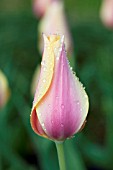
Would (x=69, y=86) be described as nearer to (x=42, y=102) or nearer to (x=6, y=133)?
(x=42, y=102)

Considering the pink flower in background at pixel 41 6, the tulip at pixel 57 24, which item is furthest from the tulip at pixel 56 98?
the pink flower in background at pixel 41 6

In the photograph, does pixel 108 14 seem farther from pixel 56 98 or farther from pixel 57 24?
pixel 56 98

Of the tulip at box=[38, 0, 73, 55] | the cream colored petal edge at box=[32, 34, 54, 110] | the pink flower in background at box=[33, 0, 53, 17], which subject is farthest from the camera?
the pink flower in background at box=[33, 0, 53, 17]

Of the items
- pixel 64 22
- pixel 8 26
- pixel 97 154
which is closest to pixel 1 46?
pixel 8 26

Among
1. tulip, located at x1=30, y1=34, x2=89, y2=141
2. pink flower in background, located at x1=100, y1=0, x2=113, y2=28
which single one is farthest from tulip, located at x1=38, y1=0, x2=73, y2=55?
tulip, located at x1=30, y1=34, x2=89, y2=141

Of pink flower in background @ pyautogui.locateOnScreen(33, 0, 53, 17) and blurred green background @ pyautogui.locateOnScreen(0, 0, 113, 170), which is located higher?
pink flower in background @ pyautogui.locateOnScreen(33, 0, 53, 17)

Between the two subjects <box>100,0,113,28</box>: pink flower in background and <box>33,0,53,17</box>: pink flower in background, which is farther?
<box>33,0,53,17</box>: pink flower in background

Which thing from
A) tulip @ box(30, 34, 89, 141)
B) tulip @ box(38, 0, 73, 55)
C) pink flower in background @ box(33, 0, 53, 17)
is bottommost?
tulip @ box(30, 34, 89, 141)

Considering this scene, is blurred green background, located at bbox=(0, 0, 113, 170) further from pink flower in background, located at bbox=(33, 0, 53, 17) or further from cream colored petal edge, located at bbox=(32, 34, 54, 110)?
cream colored petal edge, located at bbox=(32, 34, 54, 110)
